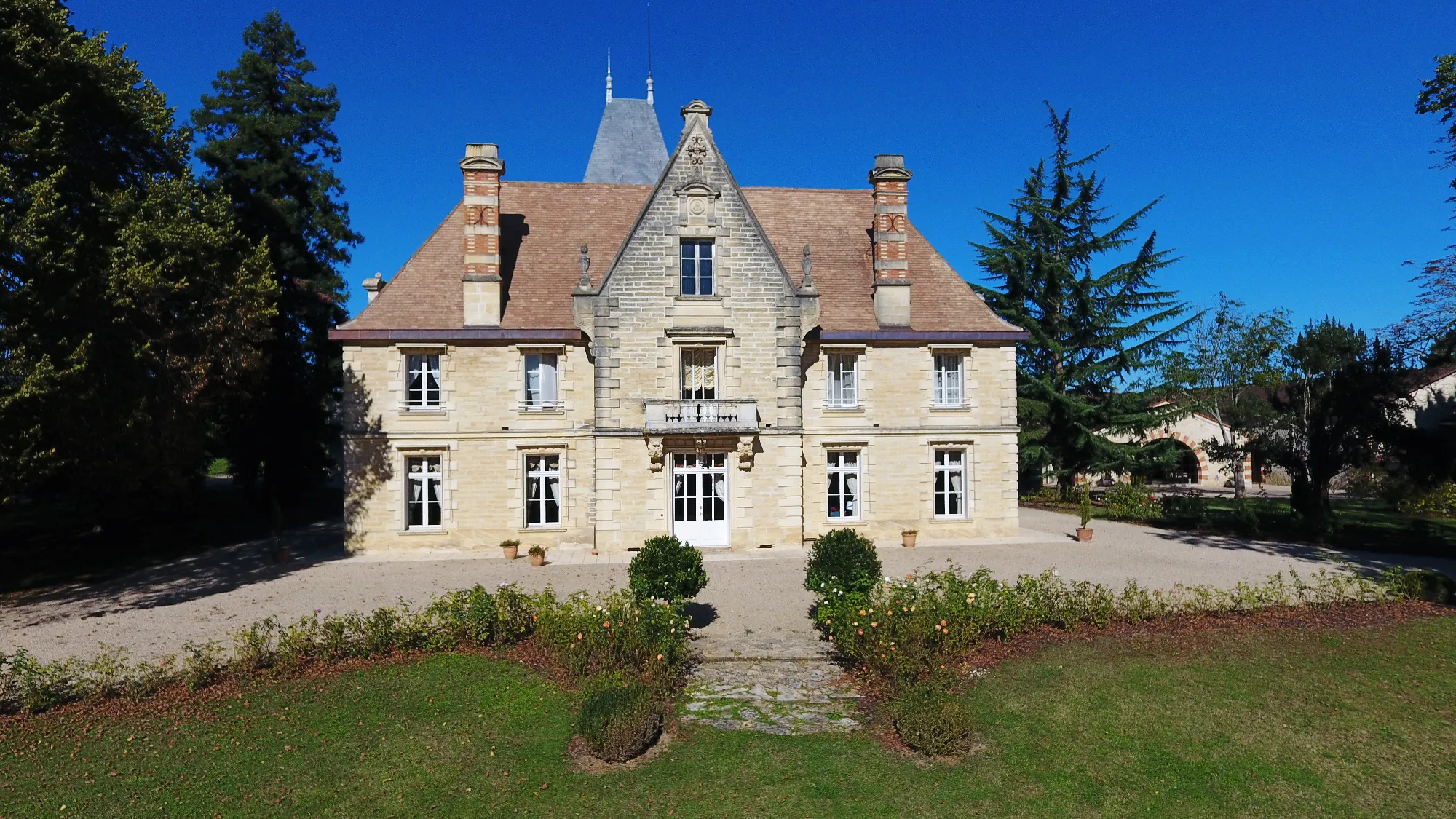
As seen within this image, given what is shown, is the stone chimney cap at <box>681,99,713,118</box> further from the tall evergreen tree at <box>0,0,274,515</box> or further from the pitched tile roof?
the tall evergreen tree at <box>0,0,274,515</box>

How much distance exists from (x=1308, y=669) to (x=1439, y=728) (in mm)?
1674

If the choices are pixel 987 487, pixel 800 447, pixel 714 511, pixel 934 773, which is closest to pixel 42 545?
pixel 714 511

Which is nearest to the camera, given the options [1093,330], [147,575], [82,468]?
[82,468]

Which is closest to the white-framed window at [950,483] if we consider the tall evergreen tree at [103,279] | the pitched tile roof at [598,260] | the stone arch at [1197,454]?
the pitched tile roof at [598,260]

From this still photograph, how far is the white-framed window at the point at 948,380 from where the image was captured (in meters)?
22.9

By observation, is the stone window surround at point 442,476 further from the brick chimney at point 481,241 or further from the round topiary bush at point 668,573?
the round topiary bush at point 668,573

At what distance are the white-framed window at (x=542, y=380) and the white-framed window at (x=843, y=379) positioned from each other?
8279mm

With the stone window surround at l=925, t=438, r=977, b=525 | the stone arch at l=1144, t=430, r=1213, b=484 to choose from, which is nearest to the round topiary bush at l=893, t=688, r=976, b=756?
the stone window surround at l=925, t=438, r=977, b=525

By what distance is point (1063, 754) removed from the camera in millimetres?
7965

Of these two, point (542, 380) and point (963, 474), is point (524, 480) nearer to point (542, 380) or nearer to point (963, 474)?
point (542, 380)

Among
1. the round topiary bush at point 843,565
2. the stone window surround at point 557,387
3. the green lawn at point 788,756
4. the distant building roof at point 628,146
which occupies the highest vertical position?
the distant building roof at point 628,146

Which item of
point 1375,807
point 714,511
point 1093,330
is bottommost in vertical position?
point 1375,807

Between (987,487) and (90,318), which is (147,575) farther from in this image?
(987,487)

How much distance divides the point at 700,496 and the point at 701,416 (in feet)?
7.83
